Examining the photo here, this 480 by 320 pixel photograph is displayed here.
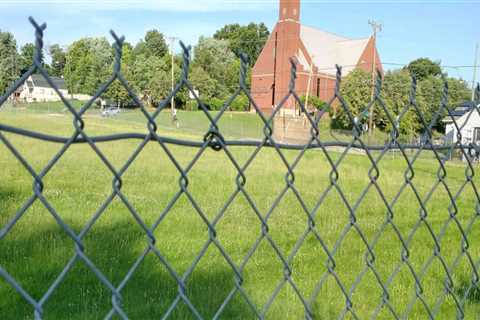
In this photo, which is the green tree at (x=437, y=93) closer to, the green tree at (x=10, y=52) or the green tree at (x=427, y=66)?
the green tree at (x=10, y=52)

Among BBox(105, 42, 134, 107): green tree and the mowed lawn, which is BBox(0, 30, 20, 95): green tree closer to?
BBox(105, 42, 134, 107): green tree

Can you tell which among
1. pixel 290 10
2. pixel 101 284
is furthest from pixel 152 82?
pixel 101 284

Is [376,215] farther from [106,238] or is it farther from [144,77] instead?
[144,77]

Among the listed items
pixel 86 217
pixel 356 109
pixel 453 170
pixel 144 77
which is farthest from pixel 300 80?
pixel 86 217

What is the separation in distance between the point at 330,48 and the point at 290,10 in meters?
15.5

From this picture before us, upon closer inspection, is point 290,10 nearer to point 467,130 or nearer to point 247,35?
point 467,130

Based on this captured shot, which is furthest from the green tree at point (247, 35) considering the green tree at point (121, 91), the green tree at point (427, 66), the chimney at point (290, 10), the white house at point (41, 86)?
the white house at point (41, 86)

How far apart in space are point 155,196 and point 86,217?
5.80 feet

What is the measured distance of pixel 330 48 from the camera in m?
50.5

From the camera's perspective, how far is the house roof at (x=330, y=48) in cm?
4750

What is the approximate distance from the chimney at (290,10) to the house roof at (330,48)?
10298mm

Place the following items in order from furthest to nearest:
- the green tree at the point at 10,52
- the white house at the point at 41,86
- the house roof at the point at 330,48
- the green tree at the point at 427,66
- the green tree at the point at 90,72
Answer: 1. the green tree at the point at 427,66
2. the house roof at the point at 330,48
3. the green tree at the point at 10,52
4. the green tree at the point at 90,72
5. the white house at the point at 41,86

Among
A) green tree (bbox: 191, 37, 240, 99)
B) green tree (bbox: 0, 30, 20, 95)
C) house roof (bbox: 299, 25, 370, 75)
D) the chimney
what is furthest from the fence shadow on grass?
house roof (bbox: 299, 25, 370, 75)

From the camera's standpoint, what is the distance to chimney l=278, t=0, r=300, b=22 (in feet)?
119
